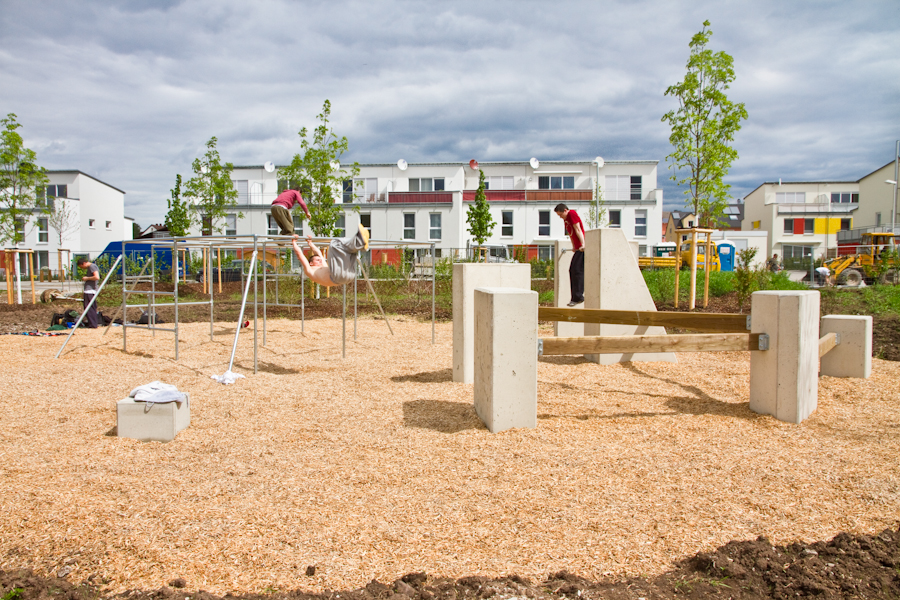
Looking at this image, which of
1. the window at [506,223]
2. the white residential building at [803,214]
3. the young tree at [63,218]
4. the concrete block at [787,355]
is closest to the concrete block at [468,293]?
the concrete block at [787,355]

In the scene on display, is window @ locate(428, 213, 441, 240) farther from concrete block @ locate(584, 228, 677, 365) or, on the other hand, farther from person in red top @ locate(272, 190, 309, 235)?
person in red top @ locate(272, 190, 309, 235)

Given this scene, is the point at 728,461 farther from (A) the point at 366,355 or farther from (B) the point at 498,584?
(A) the point at 366,355

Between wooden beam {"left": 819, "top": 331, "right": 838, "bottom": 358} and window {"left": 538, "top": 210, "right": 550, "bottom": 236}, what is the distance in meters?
29.9

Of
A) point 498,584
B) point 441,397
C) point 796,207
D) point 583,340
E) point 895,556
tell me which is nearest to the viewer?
point 498,584

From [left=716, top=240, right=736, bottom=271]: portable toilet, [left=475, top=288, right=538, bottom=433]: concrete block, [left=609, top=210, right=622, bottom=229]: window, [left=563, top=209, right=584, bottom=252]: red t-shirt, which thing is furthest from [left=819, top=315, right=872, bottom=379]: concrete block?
[left=609, top=210, right=622, bottom=229]: window

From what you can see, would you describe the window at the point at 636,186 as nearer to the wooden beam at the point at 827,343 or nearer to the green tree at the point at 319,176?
the green tree at the point at 319,176

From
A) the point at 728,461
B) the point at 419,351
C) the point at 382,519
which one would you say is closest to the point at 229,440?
the point at 382,519

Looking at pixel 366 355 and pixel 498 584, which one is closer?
pixel 498 584

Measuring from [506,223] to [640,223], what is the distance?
28.5 ft

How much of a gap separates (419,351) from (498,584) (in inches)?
223

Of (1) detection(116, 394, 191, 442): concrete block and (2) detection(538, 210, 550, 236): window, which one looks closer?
(1) detection(116, 394, 191, 442): concrete block

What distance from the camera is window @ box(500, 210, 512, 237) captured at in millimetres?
35125

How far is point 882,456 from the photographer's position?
3324mm

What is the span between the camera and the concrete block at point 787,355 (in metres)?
4.00
